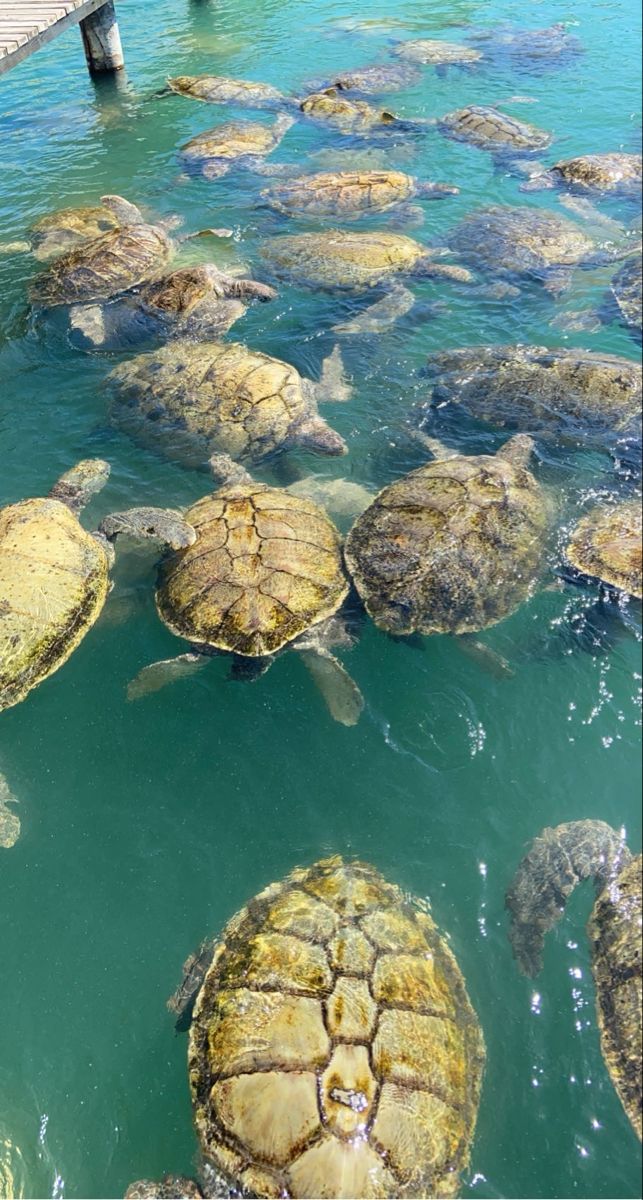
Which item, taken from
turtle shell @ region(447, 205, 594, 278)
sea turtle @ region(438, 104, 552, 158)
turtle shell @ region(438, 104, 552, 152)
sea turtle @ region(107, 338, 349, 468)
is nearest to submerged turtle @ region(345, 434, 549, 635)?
sea turtle @ region(107, 338, 349, 468)

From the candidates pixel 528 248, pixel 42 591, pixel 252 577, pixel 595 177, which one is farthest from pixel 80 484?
pixel 595 177

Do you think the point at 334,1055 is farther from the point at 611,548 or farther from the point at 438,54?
the point at 438,54

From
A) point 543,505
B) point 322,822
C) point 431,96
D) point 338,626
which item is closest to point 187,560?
point 338,626

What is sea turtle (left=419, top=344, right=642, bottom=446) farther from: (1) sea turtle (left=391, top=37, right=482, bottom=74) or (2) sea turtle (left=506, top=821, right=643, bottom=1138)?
(1) sea turtle (left=391, top=37, right=482, bottom=74)

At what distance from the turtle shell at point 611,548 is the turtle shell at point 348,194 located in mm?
8326

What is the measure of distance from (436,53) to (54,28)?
30.0 feet

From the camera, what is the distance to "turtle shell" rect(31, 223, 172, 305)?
35.6 ft

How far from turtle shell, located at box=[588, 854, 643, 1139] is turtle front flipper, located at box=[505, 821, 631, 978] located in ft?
0.42

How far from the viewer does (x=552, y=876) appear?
4781 mm

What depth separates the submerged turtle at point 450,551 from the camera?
5988 millimetres

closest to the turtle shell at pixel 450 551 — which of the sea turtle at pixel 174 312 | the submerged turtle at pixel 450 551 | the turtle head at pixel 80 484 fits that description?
the submerged turtle at pixel 450 551

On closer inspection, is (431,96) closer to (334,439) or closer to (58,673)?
(334,439)

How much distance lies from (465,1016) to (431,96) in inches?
731

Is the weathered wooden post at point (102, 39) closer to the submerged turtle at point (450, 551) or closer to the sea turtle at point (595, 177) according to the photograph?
the sea turtle at point (595, 177)
